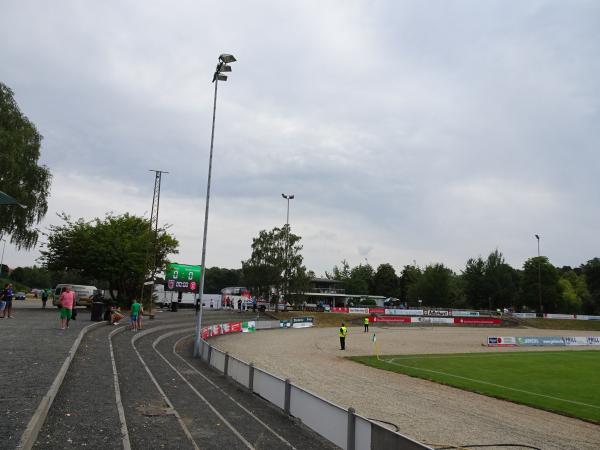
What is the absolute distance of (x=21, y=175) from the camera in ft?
115

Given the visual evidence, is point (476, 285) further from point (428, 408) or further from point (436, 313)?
point (428, 408)

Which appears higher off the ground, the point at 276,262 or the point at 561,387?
the point at 276,262

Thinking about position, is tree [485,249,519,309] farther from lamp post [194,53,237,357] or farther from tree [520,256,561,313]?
lamp post [194,53,237,357]

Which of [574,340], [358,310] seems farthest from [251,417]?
[358,310]

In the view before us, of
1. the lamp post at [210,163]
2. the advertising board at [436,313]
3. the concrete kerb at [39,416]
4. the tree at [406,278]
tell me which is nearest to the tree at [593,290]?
the tree at [406,278]

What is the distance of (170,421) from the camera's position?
9906mm

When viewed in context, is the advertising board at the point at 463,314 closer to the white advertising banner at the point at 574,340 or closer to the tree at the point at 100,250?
the white advertising banner at the point at 574,340

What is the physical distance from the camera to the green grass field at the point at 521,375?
17.5 meters

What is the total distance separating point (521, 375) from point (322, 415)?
18.6 metres

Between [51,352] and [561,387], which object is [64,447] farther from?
[561,387]

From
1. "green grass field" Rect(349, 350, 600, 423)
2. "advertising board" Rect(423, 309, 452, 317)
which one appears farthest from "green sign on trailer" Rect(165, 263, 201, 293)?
"advertising board" Rect(423, 309, 452, 317)

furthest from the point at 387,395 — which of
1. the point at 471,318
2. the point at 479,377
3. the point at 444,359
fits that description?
the point at 471,318

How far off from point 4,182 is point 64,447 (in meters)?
32.0

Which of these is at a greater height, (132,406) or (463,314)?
(463,314)
